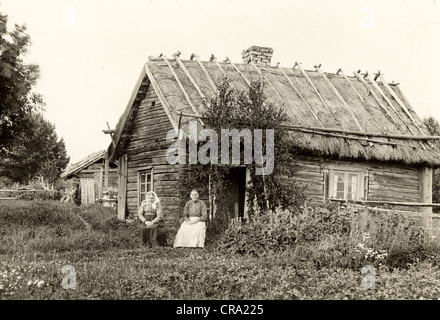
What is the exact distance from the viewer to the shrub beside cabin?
14531 millimetres

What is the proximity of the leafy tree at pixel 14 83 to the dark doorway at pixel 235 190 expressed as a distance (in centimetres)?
611

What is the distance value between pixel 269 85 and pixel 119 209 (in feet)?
20.5

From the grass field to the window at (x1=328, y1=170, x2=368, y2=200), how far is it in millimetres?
6168

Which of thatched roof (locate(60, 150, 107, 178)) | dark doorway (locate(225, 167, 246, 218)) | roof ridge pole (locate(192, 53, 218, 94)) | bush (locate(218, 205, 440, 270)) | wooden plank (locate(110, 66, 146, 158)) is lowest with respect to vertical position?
bush (locate(218, 205, 440, 270))

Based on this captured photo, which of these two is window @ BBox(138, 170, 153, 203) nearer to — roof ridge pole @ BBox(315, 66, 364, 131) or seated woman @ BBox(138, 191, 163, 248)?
seated woman @ BBox(138, 191, 163, 248)

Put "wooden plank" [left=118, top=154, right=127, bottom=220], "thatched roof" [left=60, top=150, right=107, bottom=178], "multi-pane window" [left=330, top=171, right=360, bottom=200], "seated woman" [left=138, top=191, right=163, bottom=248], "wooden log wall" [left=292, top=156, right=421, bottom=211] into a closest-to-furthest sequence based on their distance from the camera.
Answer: "seated woman" [left=138, top=191, right=163, bottom=248] → "wooden log wall" [left=292, top=156, right=421, bottom=211] → "multi-pane window" [left=330, top=171, right=360, bottom=200] → "wooden plank" [left=118, top=154, right=127, bottom=220] → "thatched roof" [left=60, top=150, right=107, bottom=178]

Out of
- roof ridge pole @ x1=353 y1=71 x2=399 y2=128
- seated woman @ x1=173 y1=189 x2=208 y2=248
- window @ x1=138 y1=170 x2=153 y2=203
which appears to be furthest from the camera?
roof ridge pole @ x1=353 y1=71 x2=399 y2=128

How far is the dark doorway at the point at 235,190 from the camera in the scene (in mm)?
14961

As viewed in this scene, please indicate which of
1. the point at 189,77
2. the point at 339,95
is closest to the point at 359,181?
the point at 339,95

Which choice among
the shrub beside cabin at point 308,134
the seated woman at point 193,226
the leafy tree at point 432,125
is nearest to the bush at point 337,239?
the seated woman at point 193,226

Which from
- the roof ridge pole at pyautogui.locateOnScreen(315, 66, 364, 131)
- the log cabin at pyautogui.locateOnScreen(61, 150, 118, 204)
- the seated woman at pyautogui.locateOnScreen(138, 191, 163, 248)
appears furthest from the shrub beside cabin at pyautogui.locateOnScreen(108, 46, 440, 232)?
the log cabin at pyautogui.locateOnScreen(61, 150, 118, 204)

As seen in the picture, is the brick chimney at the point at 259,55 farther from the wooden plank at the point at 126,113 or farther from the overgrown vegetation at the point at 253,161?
the overgrown vegetation at the point at 253,161

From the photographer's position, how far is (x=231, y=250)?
10398 mm
